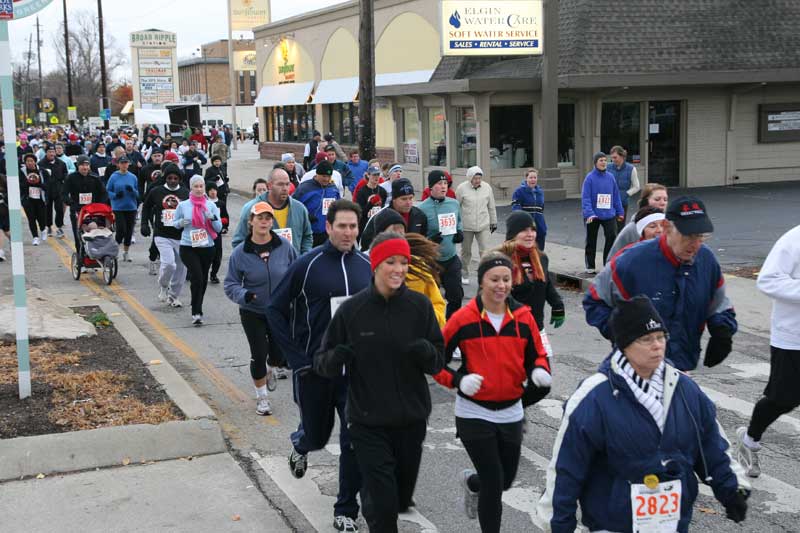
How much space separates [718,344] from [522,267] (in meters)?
2.10

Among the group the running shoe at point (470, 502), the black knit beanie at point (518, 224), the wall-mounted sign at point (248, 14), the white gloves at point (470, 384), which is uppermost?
the wall-mounted sign at point (248, 14)

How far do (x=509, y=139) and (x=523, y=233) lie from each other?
64.2 ft

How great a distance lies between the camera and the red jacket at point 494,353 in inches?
207

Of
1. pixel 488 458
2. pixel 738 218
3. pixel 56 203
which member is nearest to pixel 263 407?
pixel 488 458

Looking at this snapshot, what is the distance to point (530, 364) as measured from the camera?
536 centimetres

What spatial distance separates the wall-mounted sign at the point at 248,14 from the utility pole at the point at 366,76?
107 ft

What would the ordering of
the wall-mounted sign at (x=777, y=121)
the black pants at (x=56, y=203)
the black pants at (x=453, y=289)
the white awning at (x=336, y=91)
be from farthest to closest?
1. the white awning at (x=336, y=91)
2. the wall-mounted sign at (x=777, y=121)
3. the black pants at (x=56, y=203)
4. the black pants at (x=453, y=289)

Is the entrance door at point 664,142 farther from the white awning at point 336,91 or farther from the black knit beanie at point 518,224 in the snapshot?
the black knit beanie at point 518,224

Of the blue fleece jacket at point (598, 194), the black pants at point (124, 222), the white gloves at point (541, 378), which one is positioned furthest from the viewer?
the black pants at point (124, 222)

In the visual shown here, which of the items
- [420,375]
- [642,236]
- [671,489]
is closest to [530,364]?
[420,375]

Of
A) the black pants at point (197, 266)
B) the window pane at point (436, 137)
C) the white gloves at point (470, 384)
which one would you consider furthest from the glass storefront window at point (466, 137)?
the white gloves at point (470, 384)

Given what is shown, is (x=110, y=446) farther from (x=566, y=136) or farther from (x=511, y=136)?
(x=566, y=136)

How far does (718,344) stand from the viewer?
5.69m

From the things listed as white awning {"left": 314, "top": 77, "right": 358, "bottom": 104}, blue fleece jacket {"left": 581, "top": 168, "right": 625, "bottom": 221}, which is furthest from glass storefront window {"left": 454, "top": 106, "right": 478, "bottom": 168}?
blue fleece jacket {"left": 581, "top": 168, "right": 625, "bottom": 221}
